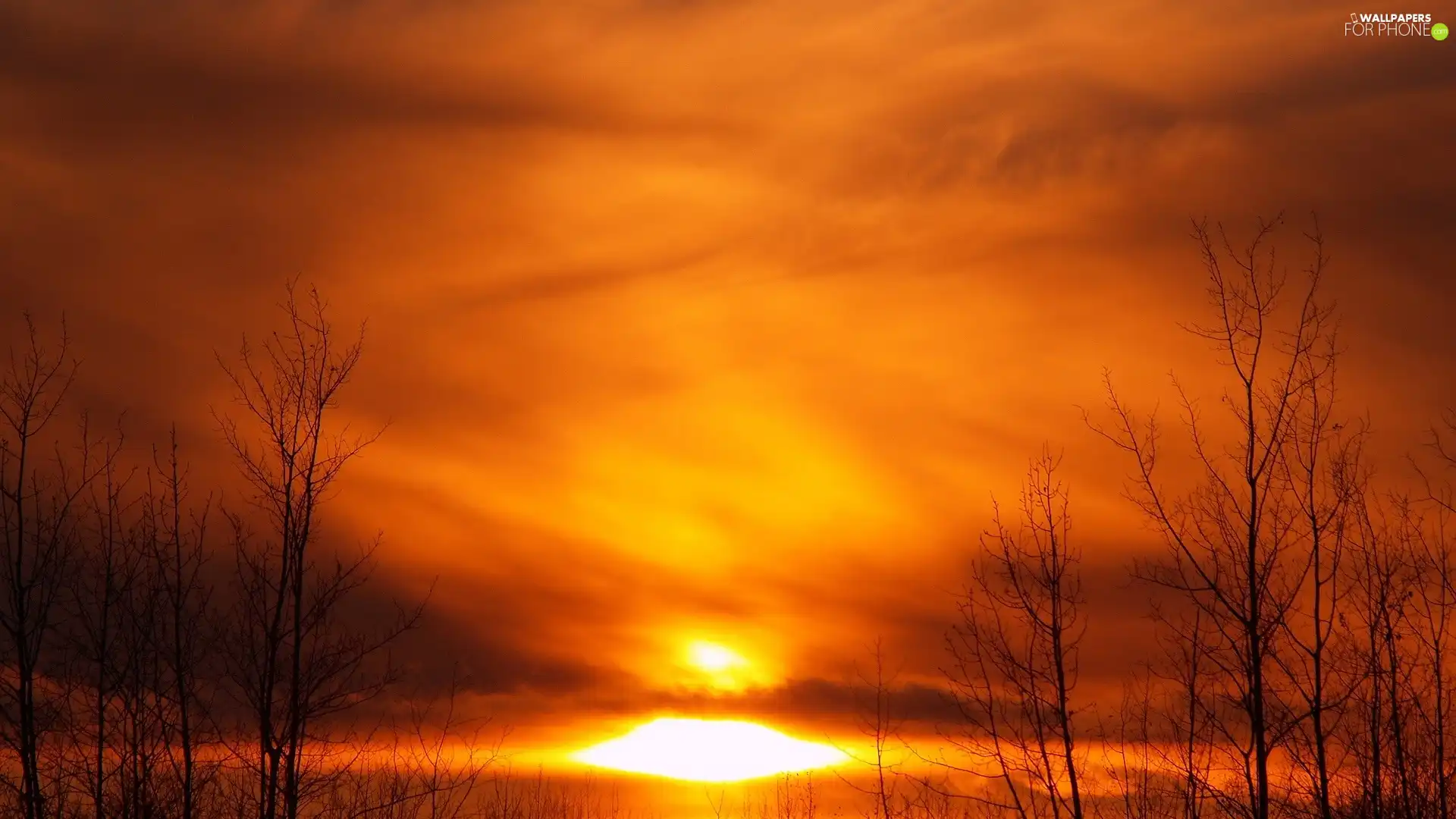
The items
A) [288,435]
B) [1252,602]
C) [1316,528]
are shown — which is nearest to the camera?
[1252,602]

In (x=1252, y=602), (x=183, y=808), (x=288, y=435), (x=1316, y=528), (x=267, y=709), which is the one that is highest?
(x=288, y=435)

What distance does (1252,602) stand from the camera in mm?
14250

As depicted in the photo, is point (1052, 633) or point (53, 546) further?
point (1052, 633)

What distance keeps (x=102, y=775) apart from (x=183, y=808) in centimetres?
203

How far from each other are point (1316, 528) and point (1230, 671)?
263 centimetres

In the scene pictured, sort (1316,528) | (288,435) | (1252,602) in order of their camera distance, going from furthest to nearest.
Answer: (288,435), (1316,528), (1252,602)

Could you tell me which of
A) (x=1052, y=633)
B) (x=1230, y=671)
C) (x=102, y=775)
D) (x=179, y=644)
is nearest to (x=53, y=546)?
(x=179, y=644)

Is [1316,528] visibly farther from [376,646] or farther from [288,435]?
[288,435]

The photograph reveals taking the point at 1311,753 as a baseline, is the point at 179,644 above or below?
above

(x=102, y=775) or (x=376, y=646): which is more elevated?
(x=376, y=646)

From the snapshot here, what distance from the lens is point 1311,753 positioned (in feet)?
52.4

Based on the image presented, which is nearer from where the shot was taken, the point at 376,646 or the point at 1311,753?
the point at 1311,753

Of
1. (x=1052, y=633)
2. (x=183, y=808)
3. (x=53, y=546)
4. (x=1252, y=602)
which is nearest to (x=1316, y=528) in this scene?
(x=1252, y=602)

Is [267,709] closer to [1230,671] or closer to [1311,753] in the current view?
[1230,671]
